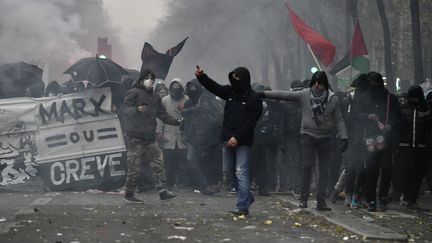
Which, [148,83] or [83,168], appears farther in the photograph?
[83,168]

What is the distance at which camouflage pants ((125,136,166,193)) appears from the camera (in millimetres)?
10250

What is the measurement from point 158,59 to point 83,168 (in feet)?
7.40

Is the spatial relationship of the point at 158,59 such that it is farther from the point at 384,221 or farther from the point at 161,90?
the point at 384,221

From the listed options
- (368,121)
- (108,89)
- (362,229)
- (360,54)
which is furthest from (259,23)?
(362,229)

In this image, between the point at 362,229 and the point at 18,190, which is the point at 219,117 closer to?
the point at 18,190

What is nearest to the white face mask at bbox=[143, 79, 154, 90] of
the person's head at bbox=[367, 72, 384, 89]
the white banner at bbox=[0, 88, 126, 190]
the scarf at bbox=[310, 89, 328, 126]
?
the white banner at bbox=[0, 88, 126, 190]

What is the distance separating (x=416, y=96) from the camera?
34.0 ft

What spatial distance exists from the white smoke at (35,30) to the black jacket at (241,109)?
10.9 ft

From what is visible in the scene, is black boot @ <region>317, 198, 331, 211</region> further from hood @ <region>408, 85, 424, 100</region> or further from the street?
hood @ <region>408, 85, 424, 100</region>

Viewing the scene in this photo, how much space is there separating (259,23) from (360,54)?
22345mm

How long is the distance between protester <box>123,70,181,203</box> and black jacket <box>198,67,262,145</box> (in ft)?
5.12

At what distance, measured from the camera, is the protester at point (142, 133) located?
10.3 m

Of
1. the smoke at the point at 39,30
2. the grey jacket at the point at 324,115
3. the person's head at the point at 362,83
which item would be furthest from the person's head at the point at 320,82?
the smoke at the point at 39,30

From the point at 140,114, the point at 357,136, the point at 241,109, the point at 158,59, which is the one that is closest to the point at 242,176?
the point at 241,109
